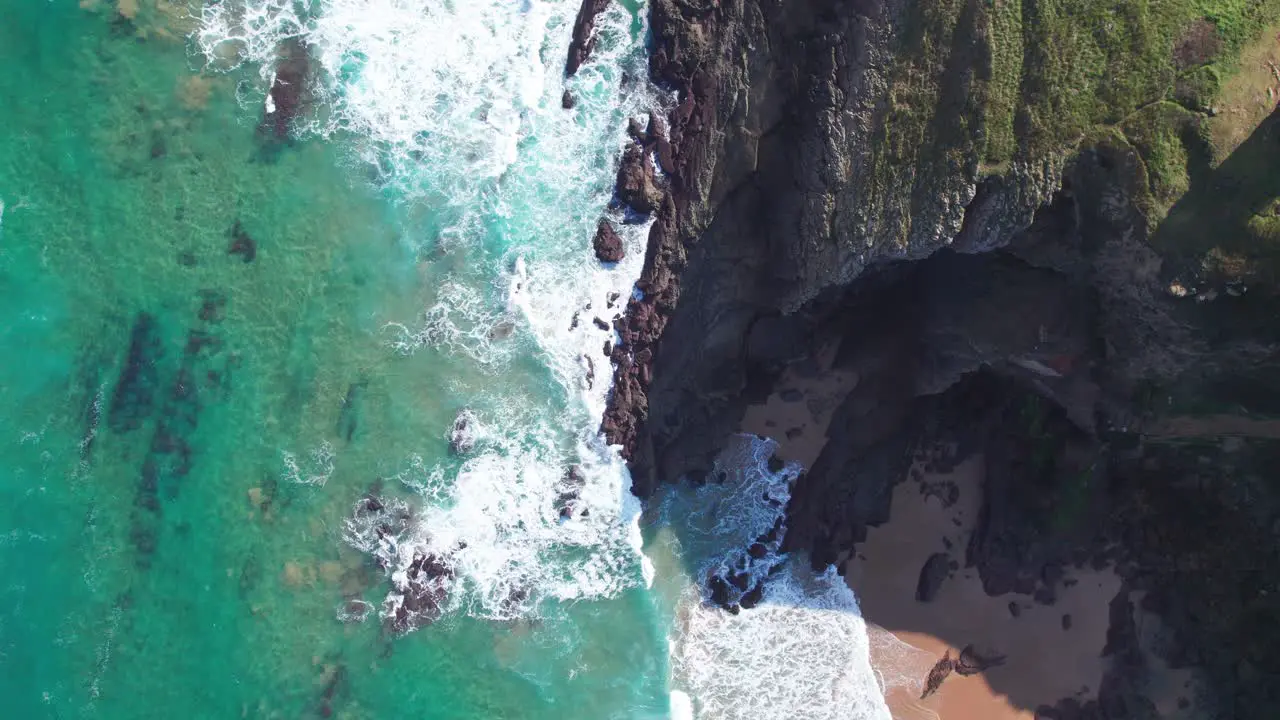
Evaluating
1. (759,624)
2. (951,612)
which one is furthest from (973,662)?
(759,624)

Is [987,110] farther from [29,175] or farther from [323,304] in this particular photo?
[29,175]

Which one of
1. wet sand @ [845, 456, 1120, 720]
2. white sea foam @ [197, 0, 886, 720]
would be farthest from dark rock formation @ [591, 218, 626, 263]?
wet sand @ [845, 456, 1120, 720]

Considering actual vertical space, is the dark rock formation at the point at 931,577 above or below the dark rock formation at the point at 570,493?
above

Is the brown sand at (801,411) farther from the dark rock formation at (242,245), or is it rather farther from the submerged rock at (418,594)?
the dark rock formation at (242,245)

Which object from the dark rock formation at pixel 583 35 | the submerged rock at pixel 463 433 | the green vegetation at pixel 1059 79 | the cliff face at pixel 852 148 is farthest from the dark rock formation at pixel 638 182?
the submerged rock at pixel 463 433

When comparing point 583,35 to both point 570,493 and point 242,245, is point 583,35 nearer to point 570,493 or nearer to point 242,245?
point 242,245

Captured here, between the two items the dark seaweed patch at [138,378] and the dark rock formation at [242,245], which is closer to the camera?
the dark seaweed patch at [138,378]

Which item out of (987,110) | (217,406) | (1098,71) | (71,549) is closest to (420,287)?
(217,406)

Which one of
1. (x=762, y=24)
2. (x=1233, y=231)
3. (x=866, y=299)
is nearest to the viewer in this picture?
(x=1233, y=231)
